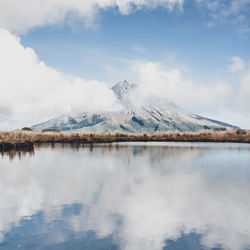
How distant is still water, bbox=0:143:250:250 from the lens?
31.1 ft

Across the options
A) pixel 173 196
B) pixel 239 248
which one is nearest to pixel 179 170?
pixel 173 196

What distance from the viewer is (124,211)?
1279 cm

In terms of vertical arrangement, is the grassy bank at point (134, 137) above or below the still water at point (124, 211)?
above

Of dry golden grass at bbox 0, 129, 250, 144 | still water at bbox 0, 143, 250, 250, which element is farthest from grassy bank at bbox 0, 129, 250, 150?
still water at bbox 0, 143, 250, 250

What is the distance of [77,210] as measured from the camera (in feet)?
42.1

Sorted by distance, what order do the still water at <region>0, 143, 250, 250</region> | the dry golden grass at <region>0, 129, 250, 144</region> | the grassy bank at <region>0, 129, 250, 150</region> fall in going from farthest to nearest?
the dry golden grass at <region>0, 129, 250, 144</region> < the grassy bank at <region>0, 129, 250, 150</region> < the still water at <region>0, 143, 250, 250</region>

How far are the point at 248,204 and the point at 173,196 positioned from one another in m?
3.46

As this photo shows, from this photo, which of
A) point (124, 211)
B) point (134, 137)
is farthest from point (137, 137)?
point (124, 211)

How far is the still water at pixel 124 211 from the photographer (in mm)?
9484

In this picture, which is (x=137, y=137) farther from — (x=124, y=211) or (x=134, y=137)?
(x=124, y=211)

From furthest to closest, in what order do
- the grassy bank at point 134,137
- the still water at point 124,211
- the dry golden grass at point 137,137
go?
the dry golden grass at point 137,137 < the grassy bank at point 134,137 < the still water at point 124,211

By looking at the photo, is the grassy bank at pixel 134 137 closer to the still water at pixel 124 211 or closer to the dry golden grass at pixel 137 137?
the dry golden grass at pixel 137 137

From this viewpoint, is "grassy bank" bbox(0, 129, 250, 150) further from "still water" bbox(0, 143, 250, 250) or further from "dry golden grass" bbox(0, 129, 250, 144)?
"still water" bbox(0, 143, 250, 250)

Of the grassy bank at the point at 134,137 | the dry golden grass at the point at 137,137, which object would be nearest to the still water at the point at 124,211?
the grassy bank at the point at 134,137
